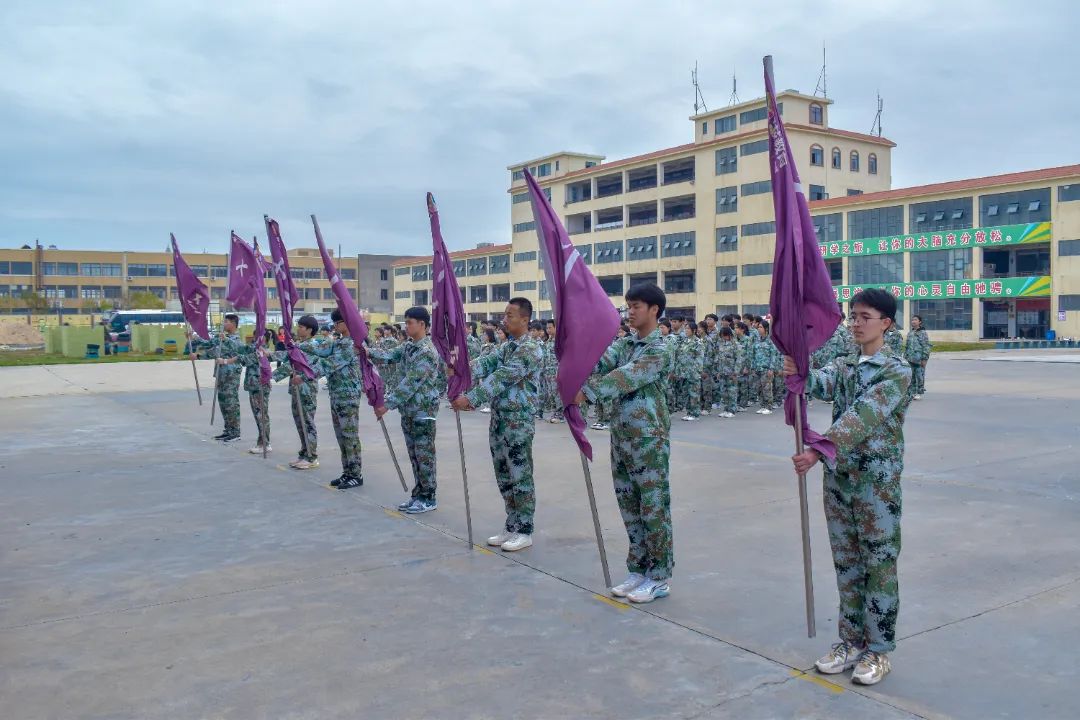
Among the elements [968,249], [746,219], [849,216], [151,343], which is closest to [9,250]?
[151,343]

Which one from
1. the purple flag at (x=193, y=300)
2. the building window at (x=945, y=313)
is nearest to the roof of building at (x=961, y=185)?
the building window at (x=945, y=313)

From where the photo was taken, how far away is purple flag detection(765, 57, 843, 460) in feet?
15.5

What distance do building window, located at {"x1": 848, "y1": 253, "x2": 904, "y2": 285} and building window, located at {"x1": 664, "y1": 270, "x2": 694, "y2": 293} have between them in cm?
1133

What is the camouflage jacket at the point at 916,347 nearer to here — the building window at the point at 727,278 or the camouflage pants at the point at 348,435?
the camouflage pants at the point at 348,435

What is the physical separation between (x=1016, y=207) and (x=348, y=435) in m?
44.8

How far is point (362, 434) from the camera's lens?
1436cm

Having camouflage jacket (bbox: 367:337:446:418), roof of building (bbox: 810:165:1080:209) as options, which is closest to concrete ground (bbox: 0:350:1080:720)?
camouflage jacket (bbox: 367:337:446:418)

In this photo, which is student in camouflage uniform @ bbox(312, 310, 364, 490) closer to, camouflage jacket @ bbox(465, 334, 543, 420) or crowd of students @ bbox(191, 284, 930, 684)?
crowd of students @ bbox(191, 284, 930, 684)

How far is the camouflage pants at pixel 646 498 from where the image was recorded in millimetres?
5527

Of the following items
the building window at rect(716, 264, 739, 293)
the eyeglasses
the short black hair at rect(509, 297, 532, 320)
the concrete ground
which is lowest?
the concrete ground

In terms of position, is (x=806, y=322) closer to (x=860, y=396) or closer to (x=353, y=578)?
(x=860, y=396)

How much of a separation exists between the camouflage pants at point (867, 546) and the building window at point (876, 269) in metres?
49.1

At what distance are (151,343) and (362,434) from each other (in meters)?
40.1

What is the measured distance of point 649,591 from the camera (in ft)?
18.4
